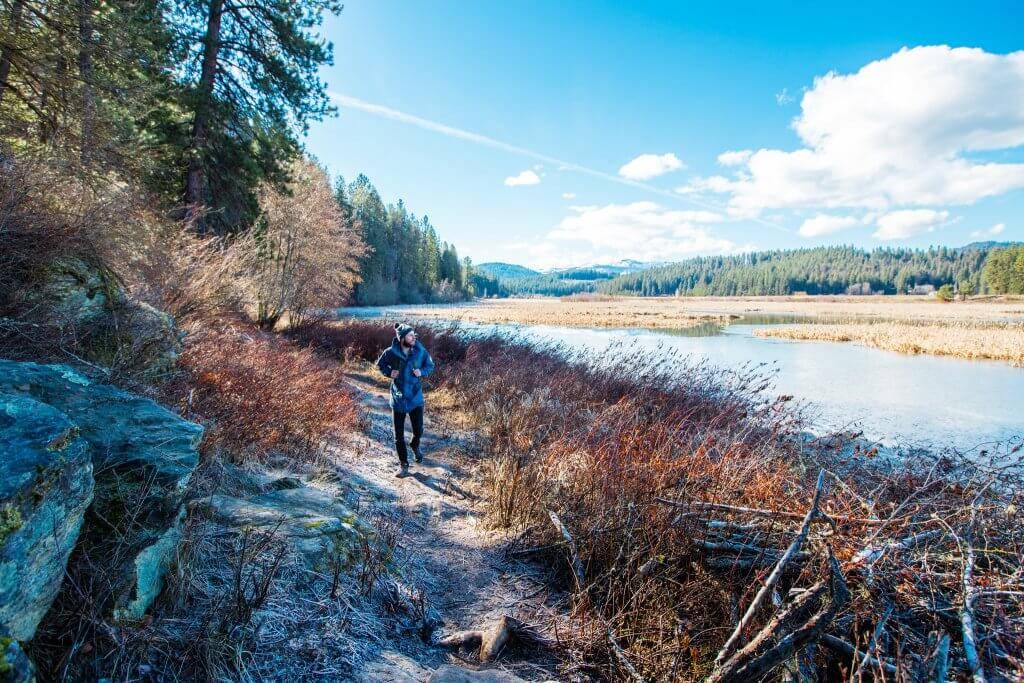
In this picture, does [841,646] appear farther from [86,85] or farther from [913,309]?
[913,309]

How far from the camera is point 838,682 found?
2.72 metres

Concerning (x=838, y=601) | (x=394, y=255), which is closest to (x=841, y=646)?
(x=838, y=601)

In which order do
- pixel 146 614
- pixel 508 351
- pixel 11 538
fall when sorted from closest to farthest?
pixel 11 538 < pixel 146 614 < pixel 508 351

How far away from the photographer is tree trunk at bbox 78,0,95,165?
17.9 feet

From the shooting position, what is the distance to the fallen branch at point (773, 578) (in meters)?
1.95

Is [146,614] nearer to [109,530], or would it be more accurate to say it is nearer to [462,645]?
[109,530]

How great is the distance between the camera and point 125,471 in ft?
7.65

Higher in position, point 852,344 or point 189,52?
point 189,52

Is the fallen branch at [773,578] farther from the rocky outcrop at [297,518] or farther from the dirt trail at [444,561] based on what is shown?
the rocky outcrop at [297,518]

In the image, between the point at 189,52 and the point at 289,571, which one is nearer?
the point at 289,571

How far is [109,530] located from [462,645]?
1996mm

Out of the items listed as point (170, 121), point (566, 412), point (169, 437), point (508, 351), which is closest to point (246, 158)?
point (170, 121)

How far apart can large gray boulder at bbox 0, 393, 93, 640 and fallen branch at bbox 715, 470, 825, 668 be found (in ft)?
9.26

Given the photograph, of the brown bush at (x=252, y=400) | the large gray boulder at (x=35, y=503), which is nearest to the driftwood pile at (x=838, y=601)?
the large gray boulder at (x=35, y=503)
